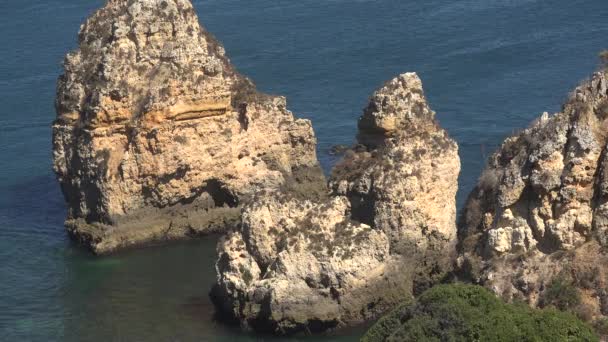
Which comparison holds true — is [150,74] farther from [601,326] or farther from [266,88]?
[601,326]

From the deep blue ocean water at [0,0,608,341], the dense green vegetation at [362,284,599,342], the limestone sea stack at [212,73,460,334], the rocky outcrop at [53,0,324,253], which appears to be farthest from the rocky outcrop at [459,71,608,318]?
the rocky outcrop at [53,0,324,253]

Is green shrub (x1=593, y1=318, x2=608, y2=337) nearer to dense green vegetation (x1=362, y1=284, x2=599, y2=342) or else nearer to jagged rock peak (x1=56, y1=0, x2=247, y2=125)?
dense green vegetation (x1=362, y1=284, x2=599, y2=342)

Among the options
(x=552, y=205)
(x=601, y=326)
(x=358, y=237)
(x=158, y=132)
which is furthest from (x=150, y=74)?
(x=601, y=326)

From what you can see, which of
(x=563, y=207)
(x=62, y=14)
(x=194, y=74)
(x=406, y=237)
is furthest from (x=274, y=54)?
(x=563, y=207)

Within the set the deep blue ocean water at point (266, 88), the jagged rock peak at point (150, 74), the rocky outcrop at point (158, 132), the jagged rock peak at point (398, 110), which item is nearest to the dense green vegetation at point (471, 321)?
the deep blue ocean water at point (266, 88)

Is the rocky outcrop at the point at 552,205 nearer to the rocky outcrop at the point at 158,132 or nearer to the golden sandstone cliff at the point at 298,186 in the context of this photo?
the golden sandstone cliff at the point at 298,186

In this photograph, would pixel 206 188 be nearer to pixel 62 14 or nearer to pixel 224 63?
pixel 224 63
